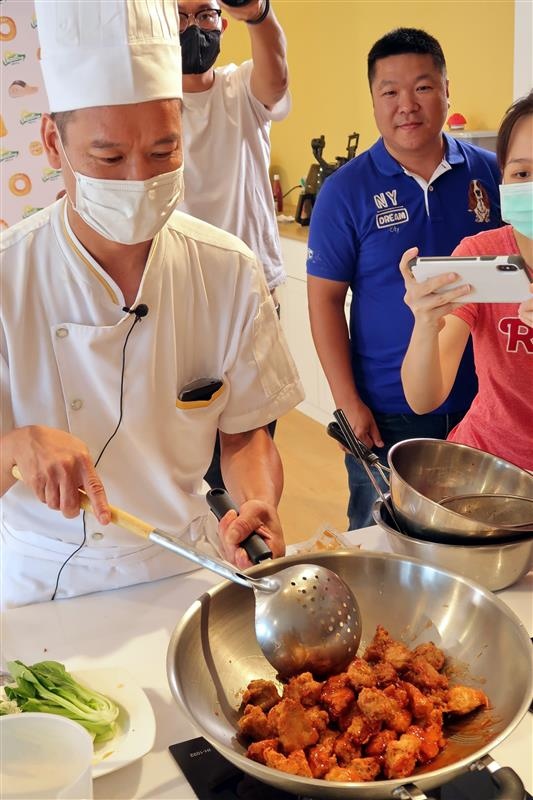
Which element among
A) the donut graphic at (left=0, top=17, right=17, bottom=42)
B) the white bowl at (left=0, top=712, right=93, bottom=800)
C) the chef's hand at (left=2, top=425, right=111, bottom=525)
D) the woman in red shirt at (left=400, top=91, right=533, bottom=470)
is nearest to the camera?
the white bowl at (left=0, top=712, right=93, bottom=800)

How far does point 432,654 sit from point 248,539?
0.31m

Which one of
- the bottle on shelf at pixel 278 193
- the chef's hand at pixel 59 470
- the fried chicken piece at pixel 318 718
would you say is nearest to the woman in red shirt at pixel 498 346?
the chef's hand at pixel 59 470

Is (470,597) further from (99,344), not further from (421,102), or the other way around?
(421,102)

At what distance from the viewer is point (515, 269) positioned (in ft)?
4.42

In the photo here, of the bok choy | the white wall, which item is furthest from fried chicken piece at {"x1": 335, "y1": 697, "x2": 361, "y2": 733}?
the white wall

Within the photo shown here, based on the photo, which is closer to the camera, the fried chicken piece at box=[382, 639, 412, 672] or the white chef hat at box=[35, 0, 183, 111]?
the fried chicken piece at box=[382, 639, 412, 672]

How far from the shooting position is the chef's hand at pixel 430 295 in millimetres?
1411

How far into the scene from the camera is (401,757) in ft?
2.66

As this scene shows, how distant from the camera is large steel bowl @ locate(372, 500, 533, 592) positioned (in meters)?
1.16

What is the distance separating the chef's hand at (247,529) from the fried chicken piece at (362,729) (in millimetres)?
330

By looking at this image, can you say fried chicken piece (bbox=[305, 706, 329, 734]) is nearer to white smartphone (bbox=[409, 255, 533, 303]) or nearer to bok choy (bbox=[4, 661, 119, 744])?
bok choy (bbox=[4, 661, 119, 744])

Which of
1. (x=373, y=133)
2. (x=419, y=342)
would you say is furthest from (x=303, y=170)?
(x=419, y=342)

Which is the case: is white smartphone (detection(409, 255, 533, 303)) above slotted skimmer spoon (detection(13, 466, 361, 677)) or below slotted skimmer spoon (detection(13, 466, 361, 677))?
above

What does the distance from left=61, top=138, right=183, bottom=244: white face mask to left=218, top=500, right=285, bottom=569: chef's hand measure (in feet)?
1.47
